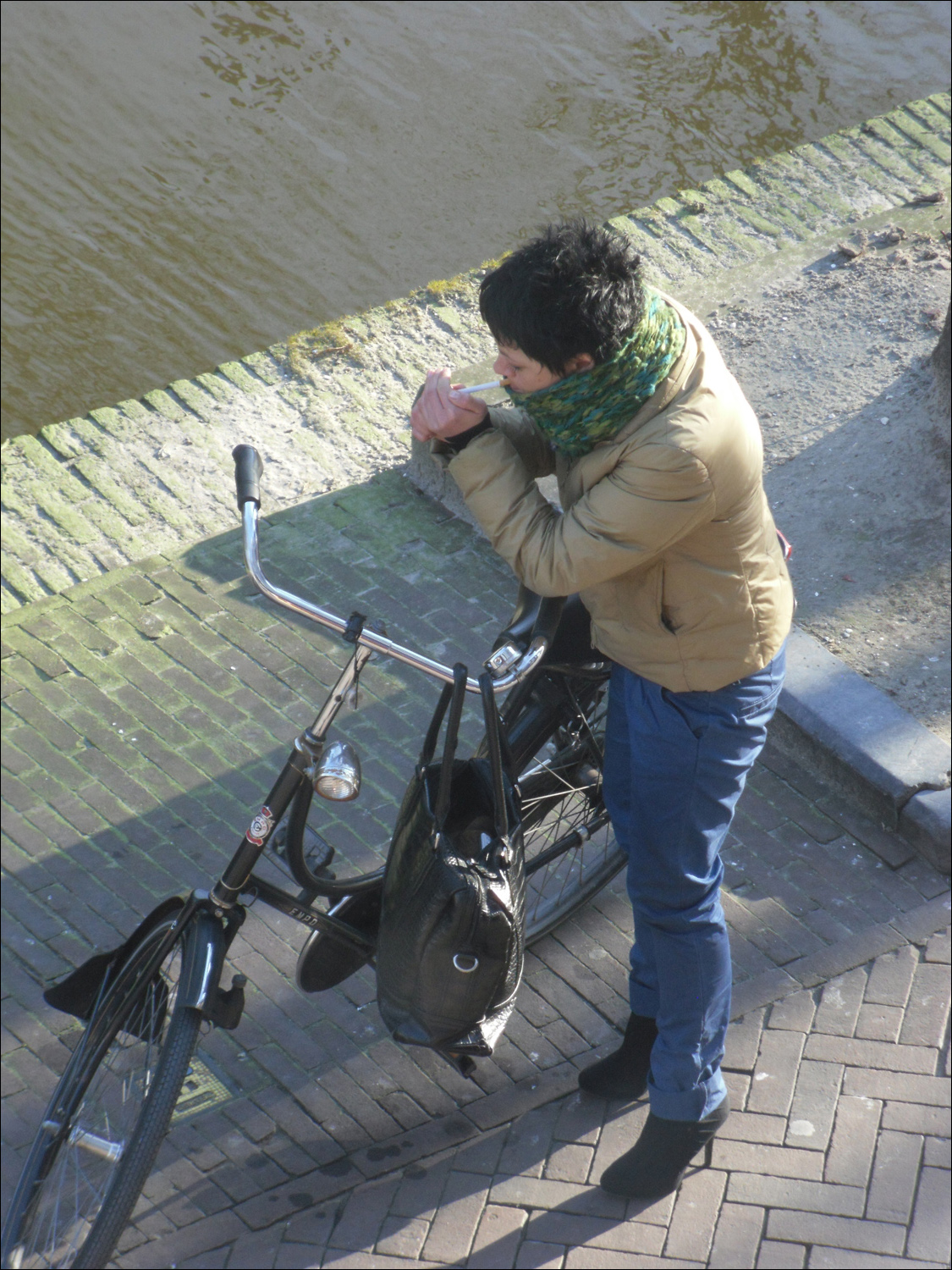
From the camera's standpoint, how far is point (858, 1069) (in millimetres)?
3465

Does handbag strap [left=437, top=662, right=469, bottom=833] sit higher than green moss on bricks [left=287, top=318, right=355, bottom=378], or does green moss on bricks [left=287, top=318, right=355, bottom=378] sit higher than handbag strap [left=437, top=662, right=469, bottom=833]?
handbag strap [left=437, top=662, right=469, bottom=833]

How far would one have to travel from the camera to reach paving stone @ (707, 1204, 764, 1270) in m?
3.11

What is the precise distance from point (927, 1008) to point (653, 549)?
1804mm

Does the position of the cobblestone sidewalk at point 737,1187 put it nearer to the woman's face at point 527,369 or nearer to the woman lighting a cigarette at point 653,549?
the woman lighting a cigarette at point 653,549

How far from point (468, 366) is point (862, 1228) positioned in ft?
13.5

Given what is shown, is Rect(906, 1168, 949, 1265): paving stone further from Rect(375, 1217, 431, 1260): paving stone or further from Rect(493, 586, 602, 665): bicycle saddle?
Rect(493, 586, 602, 665): bicycle saddle

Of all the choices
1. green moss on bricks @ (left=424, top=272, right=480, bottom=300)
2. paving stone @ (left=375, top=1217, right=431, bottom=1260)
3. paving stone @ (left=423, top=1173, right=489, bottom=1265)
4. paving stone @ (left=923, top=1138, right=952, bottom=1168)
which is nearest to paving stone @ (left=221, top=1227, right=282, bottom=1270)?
paving stone @ (left=375, top=1217, right=431, bottom=1260)

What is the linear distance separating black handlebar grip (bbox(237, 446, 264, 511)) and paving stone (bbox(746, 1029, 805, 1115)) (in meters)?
2.07

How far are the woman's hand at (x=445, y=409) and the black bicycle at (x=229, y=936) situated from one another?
1.28 ft

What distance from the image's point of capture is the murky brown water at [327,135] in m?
7.93

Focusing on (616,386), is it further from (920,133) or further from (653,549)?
(920,133)

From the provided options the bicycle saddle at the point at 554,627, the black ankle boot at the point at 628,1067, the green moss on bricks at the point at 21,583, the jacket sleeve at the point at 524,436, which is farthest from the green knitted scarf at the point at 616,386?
the green moss on bricks at the point at 21,583

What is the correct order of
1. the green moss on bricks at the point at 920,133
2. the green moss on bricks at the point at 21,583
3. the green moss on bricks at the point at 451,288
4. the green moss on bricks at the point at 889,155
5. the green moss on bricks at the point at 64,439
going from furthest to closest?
the green moss on bricks at the point at 920,133 → the green moss on bricks at the point at 889,155 → the green moss on bricks at the point at 451,288 → the green moss on bricks at the point at 64,439 → the green moss on bricks at the point at 21,583

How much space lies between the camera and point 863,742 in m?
4.14
